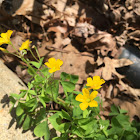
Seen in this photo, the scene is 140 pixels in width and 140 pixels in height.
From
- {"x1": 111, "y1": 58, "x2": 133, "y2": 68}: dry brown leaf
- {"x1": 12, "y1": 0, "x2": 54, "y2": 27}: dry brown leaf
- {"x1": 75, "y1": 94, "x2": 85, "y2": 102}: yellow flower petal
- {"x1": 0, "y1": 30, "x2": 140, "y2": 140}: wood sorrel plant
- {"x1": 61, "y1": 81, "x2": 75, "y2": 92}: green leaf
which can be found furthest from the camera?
{"x1": 12, "y1": 0, "x2": 54, "y2": 27}: dry brown leaf

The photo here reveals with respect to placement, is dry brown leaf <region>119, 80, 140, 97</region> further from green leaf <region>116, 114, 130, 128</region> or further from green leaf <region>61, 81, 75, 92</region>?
green leaf <region>61, 81, 75, 92</region>

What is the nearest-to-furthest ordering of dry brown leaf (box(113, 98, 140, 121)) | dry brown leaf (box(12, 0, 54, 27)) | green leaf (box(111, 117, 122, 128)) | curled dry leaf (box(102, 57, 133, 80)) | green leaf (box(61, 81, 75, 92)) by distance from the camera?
green leaf (box(61, 81, 75, 92)) < green leaf (box(111, 117, 122, 128)) < dry brown leaf (box(113, 98, 140, 121)) < curled dry leaf (box(102, 57, 133, 80)) < dry brown leaf (box(12, 0, 54, 27))

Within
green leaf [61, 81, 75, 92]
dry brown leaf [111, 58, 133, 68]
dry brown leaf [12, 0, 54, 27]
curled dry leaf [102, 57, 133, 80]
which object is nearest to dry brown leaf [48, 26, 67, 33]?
dry brown leaf [12, 0, 54, 27]

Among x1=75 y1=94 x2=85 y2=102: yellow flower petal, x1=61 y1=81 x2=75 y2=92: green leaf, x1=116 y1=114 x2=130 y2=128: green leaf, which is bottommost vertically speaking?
x1=116 y1=114 x2=130 y2=128: green leaf

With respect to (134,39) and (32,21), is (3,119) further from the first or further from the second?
(134,39)

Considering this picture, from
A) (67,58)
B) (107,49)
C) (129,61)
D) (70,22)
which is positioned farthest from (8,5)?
(129,61)

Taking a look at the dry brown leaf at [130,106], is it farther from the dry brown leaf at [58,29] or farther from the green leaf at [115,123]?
the dry brown leaf at [58,29]

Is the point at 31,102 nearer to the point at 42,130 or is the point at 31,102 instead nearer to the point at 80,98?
the point at 42,130

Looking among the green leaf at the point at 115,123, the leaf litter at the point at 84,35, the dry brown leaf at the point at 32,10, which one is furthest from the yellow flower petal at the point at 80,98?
the dry brown leaf at the point at 32,10

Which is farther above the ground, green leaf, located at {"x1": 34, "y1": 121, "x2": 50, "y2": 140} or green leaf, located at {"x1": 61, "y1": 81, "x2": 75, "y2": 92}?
green leaf, located at {"x1": 61, "y1": 81, "x2": 75, "y2": 92}

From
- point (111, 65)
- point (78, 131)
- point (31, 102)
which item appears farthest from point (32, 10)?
point (78, 131)
